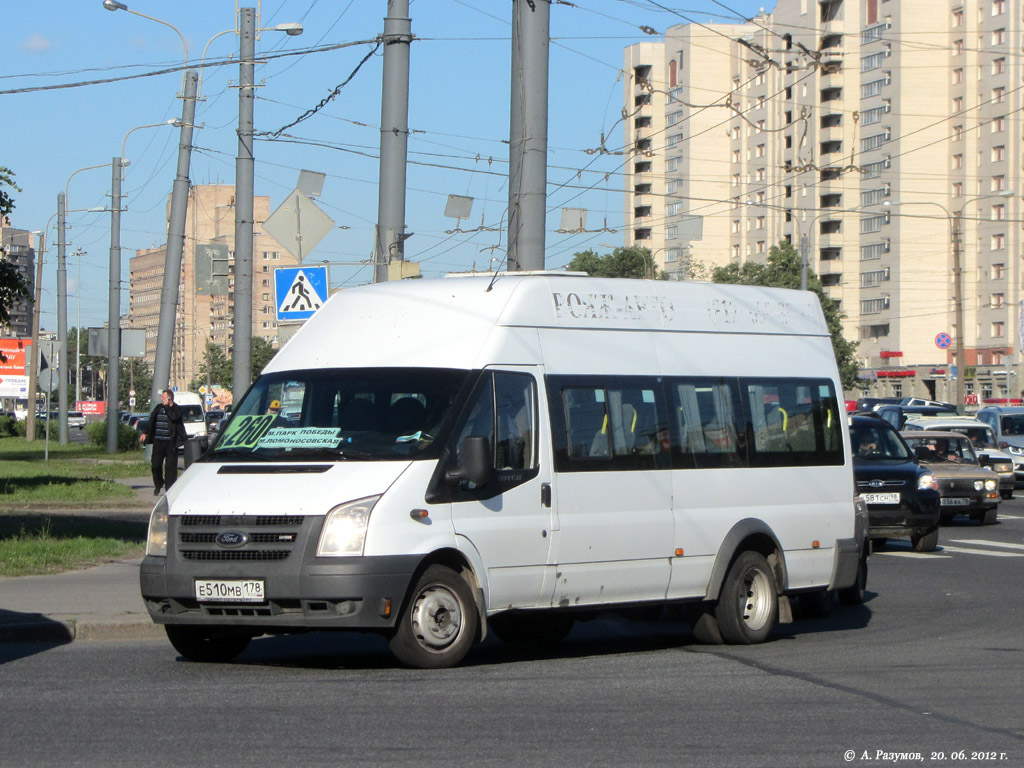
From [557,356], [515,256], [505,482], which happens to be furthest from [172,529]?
[515,256]

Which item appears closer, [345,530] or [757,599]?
[345,530]

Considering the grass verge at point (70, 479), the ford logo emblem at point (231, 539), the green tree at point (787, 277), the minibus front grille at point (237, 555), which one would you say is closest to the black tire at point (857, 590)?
the minibus front grille at point (237, 555)

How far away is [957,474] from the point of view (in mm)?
24672

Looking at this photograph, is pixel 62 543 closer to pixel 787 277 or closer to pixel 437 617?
pixel 437 617

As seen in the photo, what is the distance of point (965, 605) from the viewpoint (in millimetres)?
13477

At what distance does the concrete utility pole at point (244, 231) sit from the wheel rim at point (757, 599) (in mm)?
12348

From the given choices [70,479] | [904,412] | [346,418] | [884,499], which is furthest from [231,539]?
[904,412]

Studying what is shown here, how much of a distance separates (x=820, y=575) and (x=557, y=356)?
3.07 m

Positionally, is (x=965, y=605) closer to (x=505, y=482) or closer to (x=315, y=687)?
(x=505, y=482)

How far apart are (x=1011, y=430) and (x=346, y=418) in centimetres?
3059

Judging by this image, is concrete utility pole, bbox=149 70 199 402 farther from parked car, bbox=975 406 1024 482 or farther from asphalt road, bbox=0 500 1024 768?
asphalt road, bbox=0 500 1024 768

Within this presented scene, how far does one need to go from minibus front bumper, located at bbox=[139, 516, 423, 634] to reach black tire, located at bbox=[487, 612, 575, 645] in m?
2.00

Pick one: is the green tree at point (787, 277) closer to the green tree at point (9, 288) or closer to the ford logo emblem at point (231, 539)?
the green tree at point (9, 288)

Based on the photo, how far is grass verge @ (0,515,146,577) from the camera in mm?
14617
